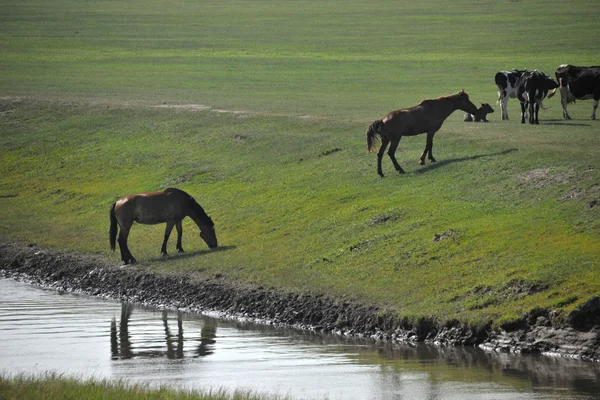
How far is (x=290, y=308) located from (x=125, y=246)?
240 inches

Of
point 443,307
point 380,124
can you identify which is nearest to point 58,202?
point 380,124

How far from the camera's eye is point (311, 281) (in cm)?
2369

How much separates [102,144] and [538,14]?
75614 millimetres

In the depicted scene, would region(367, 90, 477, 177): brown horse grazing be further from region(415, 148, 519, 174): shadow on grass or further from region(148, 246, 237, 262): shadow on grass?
region(148, 246, 237, 262): shadow on grass

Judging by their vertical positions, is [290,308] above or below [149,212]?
below

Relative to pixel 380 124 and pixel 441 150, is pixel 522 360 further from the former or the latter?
pixel 441 150

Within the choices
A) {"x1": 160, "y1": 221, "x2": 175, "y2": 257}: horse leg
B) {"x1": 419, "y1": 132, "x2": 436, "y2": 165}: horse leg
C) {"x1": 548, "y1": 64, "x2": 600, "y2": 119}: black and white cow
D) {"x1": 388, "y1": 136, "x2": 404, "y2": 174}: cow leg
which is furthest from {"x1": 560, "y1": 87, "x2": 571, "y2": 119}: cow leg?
{"x1": 160, "y1": 221, "x2": 175, "y2": 257}: horse leg

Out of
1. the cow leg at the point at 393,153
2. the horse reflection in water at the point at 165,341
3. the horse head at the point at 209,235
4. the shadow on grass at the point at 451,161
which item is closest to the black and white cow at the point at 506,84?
the shadow on grass at the point at 451,161

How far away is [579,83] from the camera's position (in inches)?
1570

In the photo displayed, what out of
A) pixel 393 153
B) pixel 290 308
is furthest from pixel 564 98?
pixel 290 308

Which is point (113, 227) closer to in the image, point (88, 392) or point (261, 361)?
point (261, 361)

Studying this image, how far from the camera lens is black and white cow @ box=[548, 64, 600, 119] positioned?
39.3 m

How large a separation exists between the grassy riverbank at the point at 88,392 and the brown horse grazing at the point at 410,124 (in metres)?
16.0

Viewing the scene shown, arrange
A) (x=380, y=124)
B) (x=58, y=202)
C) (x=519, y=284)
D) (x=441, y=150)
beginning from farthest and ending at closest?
(x=58, y=202) → (x=441, y=150) → (x=380, y=124) → (x=519, y=284)
